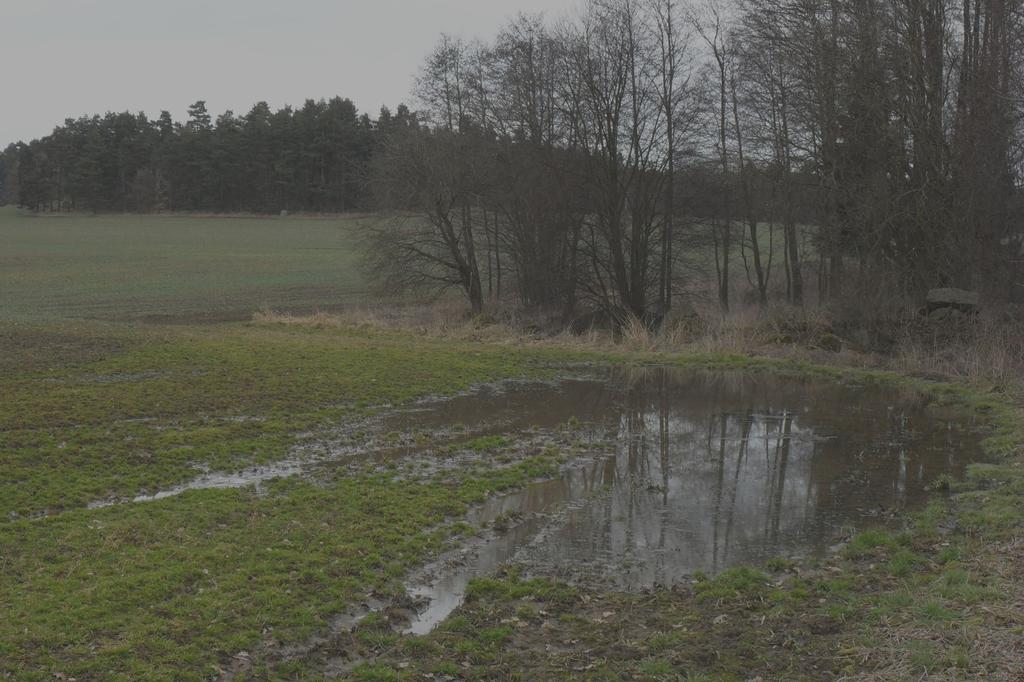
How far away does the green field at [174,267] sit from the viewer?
38.7 m

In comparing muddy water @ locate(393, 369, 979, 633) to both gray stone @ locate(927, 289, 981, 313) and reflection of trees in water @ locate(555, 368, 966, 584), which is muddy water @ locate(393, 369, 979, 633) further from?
gray stone @ locate(927, 289, 981, 313)

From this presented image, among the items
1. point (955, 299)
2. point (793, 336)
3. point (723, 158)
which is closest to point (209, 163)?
point (723, 158)

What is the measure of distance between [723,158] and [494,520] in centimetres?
2538

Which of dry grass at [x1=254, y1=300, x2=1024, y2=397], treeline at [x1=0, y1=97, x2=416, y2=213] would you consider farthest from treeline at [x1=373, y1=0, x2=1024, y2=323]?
treeline at [x1=0, y1=97, x2=416, y2=213]

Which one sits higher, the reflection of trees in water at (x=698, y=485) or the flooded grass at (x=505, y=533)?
the flooded grass at (x=505, y=533)

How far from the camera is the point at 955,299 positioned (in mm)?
22281

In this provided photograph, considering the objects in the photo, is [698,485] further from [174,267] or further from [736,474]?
[174,267]

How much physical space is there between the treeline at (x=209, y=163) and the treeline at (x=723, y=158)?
53.3 metres

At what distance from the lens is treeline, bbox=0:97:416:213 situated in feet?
302

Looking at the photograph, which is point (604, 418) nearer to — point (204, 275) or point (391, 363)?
point (391, 363)

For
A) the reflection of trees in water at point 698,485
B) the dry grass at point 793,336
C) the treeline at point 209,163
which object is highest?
the treeline at point 209,163

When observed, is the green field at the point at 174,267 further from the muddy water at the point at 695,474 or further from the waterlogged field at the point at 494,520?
the muddy water at the point at 695,474

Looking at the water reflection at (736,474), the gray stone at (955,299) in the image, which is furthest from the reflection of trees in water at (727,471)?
the gray stone at (955,299)

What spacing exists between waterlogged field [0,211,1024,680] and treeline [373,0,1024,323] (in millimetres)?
6502
